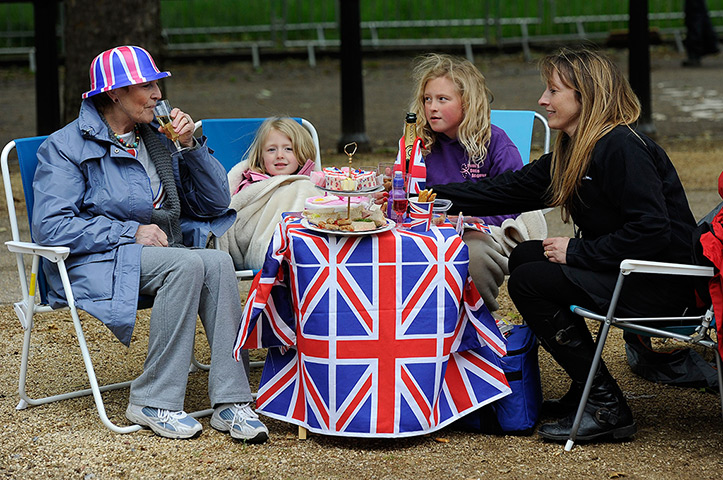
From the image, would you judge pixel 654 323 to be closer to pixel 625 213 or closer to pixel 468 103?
pixel 625 213

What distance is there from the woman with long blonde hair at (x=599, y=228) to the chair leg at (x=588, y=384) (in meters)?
0.03

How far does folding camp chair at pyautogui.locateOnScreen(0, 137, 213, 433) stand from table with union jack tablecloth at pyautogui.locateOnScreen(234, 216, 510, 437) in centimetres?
53

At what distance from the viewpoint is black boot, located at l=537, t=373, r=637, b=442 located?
11.4ft

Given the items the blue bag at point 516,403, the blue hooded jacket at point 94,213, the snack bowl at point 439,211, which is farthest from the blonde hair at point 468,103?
the blue hooded jacket at point 94,213

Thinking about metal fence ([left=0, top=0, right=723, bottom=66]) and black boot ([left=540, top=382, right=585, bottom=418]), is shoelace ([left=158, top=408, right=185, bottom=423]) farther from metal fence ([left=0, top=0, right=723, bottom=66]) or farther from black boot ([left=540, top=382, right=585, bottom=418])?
metal fence ([left=0, top=0, right=723, bottom=66])

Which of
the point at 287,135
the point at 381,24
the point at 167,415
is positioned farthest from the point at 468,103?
the point at 381,24

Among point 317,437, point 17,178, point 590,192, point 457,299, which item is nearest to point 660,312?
point 590,192

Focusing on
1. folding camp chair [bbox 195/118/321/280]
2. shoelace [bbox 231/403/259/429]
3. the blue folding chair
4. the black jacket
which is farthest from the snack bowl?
the blue folding chair

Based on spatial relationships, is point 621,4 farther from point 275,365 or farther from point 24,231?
point 275,365

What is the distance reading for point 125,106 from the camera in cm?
377

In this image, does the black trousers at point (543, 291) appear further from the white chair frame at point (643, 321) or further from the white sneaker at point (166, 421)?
the white sneaker at point (166, 421)

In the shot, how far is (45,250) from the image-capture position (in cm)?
351

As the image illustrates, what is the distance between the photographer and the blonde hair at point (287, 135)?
14.7 ft

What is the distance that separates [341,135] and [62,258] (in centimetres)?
665
